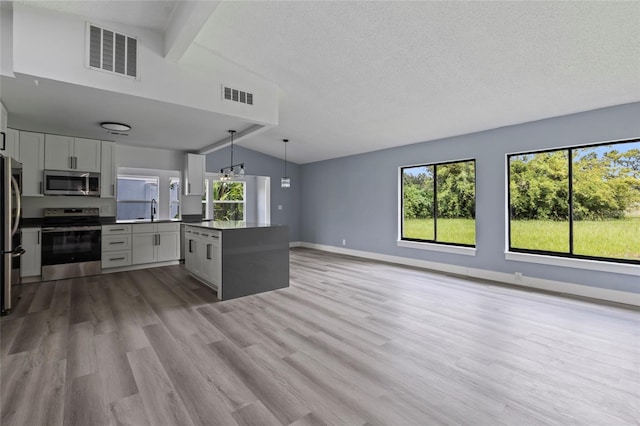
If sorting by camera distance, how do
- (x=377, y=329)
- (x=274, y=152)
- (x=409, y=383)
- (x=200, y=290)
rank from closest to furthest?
1. (x=409, y=383)
2. (x=377, y=329)
3. (x=200, y=290)
4. (x=274, y=152)

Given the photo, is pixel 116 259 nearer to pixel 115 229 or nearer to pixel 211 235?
pixel 115 229

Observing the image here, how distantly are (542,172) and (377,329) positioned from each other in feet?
11.9

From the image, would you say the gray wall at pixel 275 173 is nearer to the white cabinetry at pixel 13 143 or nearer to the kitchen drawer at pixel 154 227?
the kitchen drawer at pixel 154 227

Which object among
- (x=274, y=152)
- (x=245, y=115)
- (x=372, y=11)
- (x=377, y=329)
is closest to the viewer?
(x=372, y=11)

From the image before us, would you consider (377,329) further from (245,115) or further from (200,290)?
(245,115)

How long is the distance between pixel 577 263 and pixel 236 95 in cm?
501

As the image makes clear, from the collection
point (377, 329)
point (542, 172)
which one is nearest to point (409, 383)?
point (377, 329)

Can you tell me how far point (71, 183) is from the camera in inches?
194

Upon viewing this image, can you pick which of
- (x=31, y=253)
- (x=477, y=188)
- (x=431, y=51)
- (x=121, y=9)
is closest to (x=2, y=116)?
(x=31, y=253)

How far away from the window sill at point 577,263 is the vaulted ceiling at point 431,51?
199cm

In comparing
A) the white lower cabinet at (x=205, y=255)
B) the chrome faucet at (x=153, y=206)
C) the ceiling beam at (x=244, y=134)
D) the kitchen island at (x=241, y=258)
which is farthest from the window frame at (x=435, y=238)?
the chrome faucet at (x=153, y=206)

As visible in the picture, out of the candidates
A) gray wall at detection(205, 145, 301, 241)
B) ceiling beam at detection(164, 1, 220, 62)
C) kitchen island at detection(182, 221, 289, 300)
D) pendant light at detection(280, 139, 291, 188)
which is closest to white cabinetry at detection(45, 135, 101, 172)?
kitchen island at detection(182, 221, 289, 300)

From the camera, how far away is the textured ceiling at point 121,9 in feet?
8.77

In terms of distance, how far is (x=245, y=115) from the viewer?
392 cm
